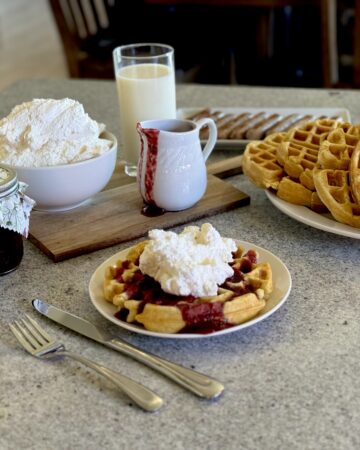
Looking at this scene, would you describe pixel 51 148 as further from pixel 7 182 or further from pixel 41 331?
pixel 41 331

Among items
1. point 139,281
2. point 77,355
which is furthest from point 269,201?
point 77,355

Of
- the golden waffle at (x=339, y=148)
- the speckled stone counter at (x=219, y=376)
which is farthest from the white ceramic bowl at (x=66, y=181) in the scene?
the golden waffle at (x=339, y=148)

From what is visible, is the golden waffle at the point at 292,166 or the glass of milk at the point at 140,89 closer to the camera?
the golden waffle at the point at 292,166

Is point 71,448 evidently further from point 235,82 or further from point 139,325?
point 235,82

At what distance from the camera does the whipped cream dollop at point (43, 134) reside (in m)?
1.24

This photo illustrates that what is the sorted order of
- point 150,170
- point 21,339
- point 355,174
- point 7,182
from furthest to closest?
1. point 150,170
2. point 355,174
3. point 7,182
4. point 21,339

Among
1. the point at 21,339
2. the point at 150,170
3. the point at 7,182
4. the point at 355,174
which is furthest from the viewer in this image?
the point at 150,170

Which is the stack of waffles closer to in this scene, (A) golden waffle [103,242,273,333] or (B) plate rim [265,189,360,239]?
(B) plate rim [265,189,360,239]

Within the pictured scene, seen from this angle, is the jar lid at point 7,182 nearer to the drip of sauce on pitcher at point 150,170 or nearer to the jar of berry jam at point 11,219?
the jar of berry jam at point 11,219

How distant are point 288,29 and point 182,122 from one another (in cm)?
240

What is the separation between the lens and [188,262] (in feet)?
3.00

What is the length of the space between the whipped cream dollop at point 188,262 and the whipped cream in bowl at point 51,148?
346 mm

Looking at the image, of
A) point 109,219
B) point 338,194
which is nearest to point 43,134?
point 109,219

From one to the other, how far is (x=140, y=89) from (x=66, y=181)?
13.2 inches
